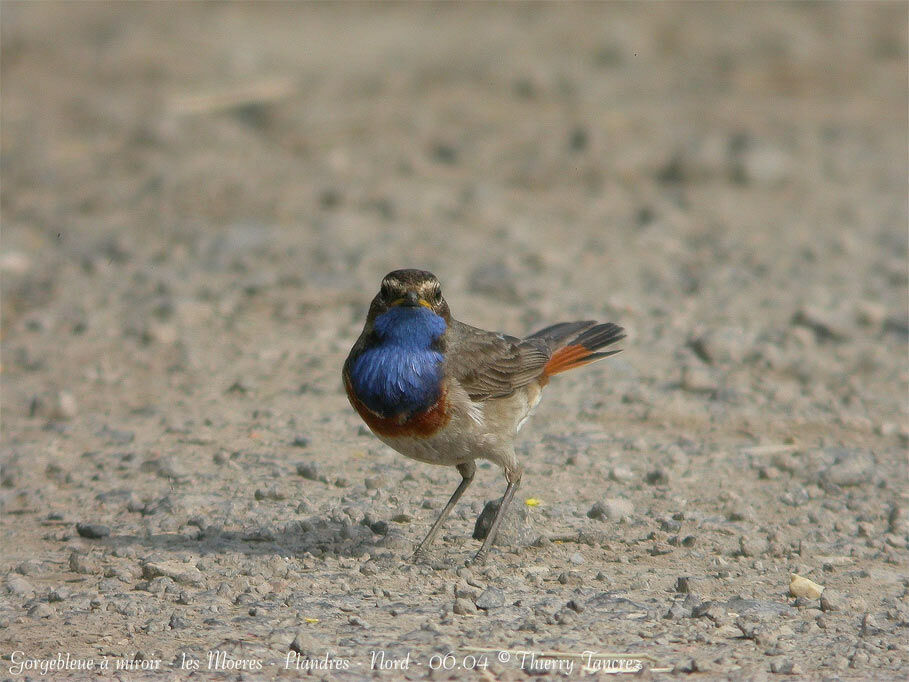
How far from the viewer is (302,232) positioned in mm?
9992

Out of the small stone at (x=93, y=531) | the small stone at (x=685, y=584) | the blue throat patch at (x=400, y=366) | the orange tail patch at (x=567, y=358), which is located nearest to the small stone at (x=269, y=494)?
the small stone at (x=93, y=531)

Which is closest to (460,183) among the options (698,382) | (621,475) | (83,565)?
(698,382)

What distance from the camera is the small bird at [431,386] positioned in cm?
559

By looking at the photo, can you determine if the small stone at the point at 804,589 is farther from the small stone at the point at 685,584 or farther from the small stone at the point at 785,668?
the small stone at the point at 785,668

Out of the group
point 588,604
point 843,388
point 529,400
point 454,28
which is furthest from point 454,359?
point 454,28

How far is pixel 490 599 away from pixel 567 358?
70.0 inches

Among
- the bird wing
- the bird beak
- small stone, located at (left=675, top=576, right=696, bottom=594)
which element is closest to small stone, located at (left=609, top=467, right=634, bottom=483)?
the bird wing

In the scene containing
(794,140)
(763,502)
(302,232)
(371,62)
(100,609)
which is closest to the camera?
(100,609)

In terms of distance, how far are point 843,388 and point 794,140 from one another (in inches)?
194

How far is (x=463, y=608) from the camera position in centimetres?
513

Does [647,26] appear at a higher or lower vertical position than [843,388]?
higher

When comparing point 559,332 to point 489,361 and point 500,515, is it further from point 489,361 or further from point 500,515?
point 500,515

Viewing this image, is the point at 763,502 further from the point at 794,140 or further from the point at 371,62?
the point at 371,62

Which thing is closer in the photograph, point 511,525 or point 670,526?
point 511,525
